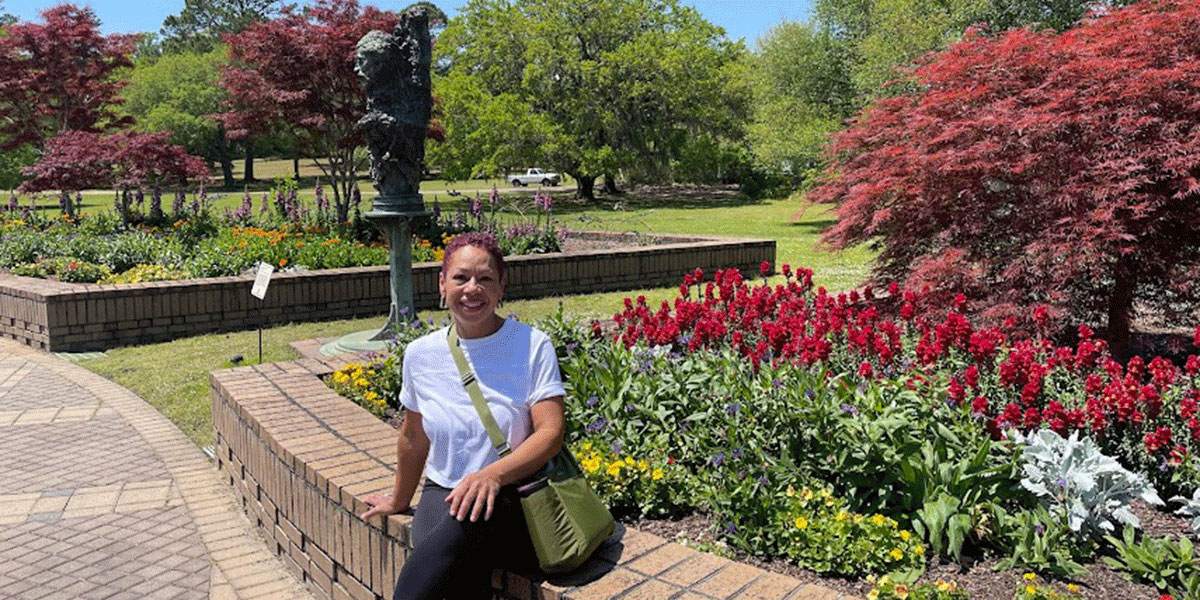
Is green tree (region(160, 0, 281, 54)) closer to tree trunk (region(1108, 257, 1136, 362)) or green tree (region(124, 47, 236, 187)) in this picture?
green tree (region(124, 47, 236, 187))

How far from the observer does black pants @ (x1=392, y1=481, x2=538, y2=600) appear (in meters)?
2.38

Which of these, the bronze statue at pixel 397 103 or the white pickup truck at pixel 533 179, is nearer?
the bronze statue at pixel 397 103

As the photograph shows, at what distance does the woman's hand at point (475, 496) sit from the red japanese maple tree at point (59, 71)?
713 inches

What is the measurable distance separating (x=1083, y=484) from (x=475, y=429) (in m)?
1.90

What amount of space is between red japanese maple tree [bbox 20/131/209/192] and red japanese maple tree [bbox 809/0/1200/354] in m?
11.0

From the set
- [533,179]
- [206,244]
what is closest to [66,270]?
[206,244]

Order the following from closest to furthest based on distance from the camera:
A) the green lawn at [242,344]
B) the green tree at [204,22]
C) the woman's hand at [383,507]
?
1. the woman's hand at [383,507]
2. the green lawn at [242,344]
3. the green tree at [204,22]

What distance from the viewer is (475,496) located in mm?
2330

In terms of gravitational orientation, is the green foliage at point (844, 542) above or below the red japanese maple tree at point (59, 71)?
below

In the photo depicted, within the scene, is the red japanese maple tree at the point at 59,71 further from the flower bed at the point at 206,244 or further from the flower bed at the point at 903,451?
the flower bed at the point at 903,451

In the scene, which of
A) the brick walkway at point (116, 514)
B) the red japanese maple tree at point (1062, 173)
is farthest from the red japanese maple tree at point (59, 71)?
the red japanese maple tree at point (1062, 173)

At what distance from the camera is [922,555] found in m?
2.68

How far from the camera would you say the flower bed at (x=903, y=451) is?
272 cm

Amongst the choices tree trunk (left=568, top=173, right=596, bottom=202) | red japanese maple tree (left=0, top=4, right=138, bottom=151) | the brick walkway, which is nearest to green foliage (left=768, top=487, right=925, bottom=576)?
the brick walkway
